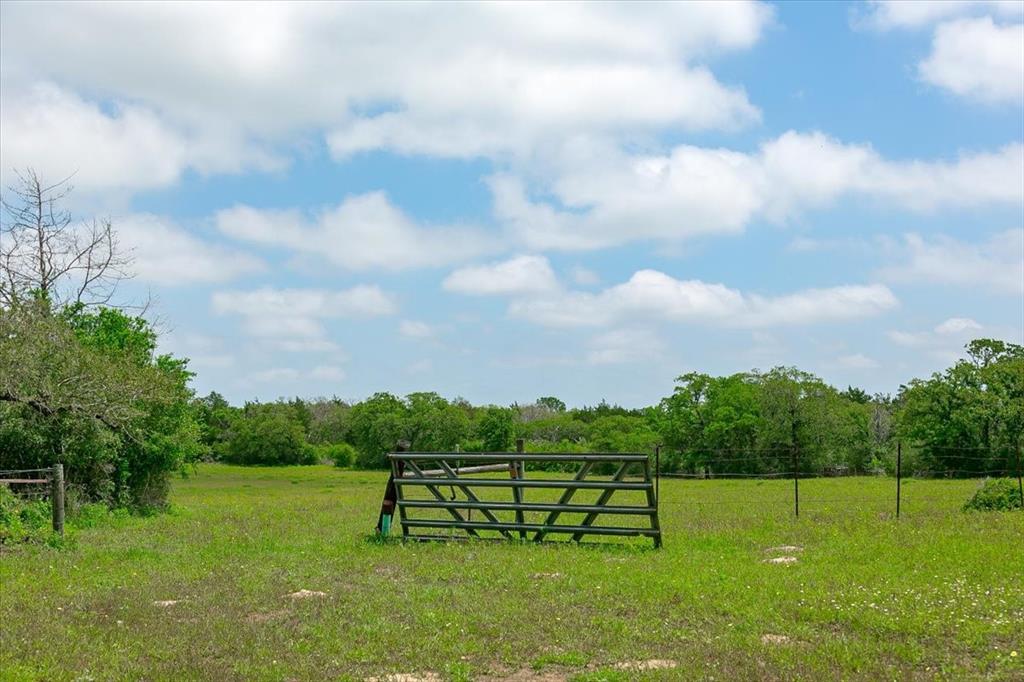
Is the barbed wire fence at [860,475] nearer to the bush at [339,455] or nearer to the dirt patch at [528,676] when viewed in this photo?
the dirt patch at [528,676]

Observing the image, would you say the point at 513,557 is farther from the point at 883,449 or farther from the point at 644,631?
the point at 883,449

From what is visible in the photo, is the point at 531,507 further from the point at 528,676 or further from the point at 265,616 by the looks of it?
the point at 528,676

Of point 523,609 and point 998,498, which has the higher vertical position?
point 523,609

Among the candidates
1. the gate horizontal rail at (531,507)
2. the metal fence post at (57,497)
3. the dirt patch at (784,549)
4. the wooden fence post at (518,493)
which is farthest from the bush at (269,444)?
the dirt patch at (784,549)

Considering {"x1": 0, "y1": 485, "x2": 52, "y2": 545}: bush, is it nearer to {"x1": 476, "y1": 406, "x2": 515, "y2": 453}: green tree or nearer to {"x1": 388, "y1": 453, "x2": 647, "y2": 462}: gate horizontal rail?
{"x1": 388, "y1": 453, "x2": 647, "y2": 462}: gate horizontal rail

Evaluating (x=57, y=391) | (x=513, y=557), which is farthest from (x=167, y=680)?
(x=57, y=391)

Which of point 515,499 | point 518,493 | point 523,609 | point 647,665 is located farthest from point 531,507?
point 647,665

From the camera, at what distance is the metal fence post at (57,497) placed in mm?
15102

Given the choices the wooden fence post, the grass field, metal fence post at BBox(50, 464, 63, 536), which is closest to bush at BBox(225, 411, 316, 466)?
metal fence post at BBox(50, 464, 63, 536)

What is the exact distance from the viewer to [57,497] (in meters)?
15.3

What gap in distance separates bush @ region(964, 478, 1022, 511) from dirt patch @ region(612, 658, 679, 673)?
15.6 metres

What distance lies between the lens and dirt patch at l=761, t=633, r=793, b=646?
24.3ft

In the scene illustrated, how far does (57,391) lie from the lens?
1977cm

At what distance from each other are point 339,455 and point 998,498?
7236 centimetres
